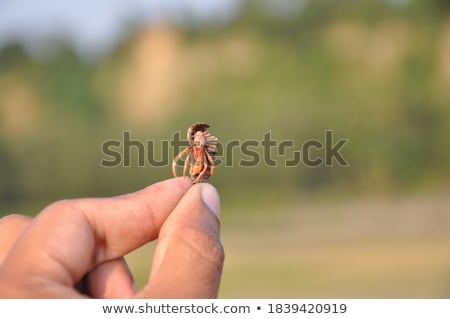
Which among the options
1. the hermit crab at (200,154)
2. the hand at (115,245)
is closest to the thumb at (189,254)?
the hand at (115,245)

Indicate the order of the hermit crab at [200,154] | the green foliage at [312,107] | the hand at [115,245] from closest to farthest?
1. the hand at [115,245]
2. the hermit crab at [200,154]
3. the green foliage at [312,107]

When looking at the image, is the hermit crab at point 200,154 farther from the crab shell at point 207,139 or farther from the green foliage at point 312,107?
the green foliage at point 312,107

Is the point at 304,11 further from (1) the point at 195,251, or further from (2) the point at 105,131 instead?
(1) the point at 195,251

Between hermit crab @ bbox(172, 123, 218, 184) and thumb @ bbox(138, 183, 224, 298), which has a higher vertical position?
hermit crab @ bbox(172, 123, 218, 184)

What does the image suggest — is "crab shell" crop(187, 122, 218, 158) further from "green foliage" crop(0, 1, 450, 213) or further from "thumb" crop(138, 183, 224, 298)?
"green foliage" crop(0, 1, 450, 213)

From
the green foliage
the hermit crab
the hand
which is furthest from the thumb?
the green foliage

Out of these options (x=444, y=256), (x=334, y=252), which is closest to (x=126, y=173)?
(x=334, y=252)

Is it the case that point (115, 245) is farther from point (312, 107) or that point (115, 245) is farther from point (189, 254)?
point (312, 107)
